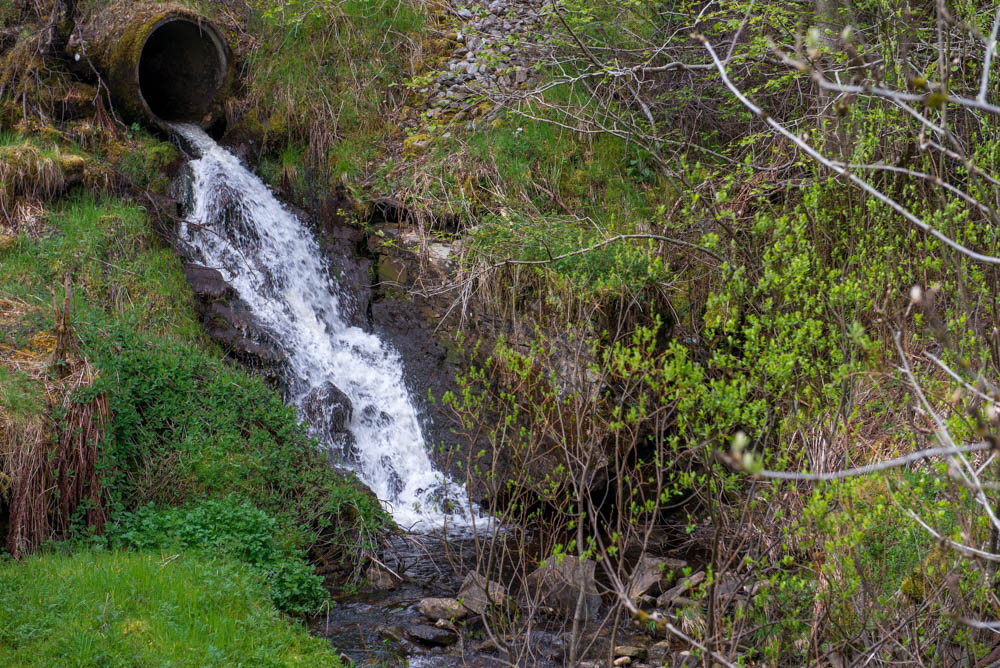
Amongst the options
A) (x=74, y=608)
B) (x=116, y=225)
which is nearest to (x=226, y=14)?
(x=116, y=225)

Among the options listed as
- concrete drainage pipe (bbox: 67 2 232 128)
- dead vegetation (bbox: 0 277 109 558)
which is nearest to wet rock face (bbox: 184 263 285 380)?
dead vegetation (bbox: 0 277 109 558)

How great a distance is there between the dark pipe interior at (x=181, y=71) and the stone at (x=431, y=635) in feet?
24.4

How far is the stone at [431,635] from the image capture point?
5133mm

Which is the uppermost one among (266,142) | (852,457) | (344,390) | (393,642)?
(266,142)

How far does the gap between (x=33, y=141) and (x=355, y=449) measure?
15.1ft

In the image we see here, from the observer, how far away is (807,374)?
402 cm

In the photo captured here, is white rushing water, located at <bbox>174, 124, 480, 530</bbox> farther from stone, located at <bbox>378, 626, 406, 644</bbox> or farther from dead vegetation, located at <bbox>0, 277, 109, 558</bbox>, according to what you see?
dead vegetation, located at <bbox>0, 277, 109, 558</bbox>

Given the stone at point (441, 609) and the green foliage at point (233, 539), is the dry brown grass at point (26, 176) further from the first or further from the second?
the stone at point (441, 609)

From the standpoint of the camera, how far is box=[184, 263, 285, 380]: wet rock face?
7391 millimetres

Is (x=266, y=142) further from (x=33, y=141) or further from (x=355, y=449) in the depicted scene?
(x=355, y=449)

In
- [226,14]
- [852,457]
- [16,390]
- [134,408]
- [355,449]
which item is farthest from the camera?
[226,14]

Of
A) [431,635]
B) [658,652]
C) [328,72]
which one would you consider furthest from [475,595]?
[328,72]

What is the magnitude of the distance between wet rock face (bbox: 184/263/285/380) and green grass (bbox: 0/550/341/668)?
2540 millimetres

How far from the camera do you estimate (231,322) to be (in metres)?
7.55
